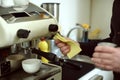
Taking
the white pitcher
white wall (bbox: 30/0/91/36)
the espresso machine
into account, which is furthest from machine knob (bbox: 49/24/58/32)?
white wall (bbox: 30/0/91/36)

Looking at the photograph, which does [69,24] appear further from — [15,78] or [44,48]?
[15,78]

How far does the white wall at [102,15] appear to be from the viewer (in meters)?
2.48

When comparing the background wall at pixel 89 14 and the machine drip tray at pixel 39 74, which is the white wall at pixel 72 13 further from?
the machine drip tray at pixel 39 74

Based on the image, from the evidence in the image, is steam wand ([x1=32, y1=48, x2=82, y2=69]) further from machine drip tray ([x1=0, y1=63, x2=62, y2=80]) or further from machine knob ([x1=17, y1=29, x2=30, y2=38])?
machine knob ([x1=17, y1=29, x2=30, y2=38])

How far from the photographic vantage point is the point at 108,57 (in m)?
0.90

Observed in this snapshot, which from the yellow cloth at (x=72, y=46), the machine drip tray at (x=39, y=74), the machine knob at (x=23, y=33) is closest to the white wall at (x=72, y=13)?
the yellow cloth at (x=72, y=46)

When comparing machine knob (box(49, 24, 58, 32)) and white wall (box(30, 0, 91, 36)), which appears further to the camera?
white wall (box(30, 0, 91, 36))

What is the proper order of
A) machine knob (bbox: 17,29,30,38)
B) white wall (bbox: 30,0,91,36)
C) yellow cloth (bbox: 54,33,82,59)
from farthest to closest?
white wall (bbox: 30,0,91,36)
yellow cloth (bbox: 54,33,82,59)
machine knob (bbox: 17,29,30,38)

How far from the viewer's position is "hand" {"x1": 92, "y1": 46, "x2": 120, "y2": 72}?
90 centimetres

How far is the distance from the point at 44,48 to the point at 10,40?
22.6 inches

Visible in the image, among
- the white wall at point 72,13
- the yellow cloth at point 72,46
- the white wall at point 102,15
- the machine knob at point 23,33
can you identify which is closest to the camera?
the machine knob at point 23,33

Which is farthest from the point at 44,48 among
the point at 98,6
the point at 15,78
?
the point at 98,6

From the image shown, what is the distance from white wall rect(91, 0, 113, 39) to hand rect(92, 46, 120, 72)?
5.32 ft

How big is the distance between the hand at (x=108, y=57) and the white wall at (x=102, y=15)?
1.62m
